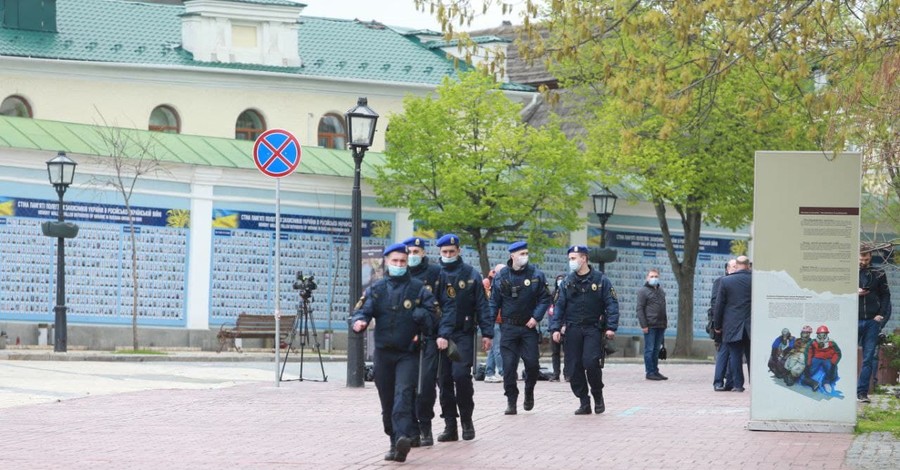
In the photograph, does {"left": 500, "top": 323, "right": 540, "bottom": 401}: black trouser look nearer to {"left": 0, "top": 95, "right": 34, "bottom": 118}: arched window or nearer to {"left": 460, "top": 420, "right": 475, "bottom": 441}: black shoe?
{"left": 460, "top": 420, "right": 475, "bottom": 441}: black shoe

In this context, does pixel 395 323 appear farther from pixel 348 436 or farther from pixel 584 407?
pixel 584 407

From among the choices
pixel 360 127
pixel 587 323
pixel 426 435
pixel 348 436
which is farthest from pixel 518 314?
pixel 360 127

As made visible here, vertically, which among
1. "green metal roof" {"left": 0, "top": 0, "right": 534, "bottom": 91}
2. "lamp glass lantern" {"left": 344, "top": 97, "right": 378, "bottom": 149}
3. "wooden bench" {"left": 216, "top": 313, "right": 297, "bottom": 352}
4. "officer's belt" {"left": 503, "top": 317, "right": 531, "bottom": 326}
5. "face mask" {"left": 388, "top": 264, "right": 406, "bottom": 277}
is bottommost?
"wooden bench" {"left": 216, "top": 313, "right": 297, "bottom": 352}

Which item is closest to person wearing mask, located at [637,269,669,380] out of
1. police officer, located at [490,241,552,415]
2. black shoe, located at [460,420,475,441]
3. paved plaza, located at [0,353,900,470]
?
paved plaza, located at [0,353,900,470]

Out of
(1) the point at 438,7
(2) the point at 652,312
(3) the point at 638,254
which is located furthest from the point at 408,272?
(3) the point at 638,254

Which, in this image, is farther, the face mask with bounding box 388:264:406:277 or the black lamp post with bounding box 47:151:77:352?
the black lamp post with bounding box 47:151:77:352

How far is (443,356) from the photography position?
52.4 feet

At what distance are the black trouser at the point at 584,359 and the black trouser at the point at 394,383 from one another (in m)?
4.67

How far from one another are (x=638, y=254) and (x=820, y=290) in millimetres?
27744

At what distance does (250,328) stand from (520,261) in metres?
18.4

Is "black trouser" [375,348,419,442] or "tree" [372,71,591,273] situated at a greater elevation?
"tree" [372,71,591,273]

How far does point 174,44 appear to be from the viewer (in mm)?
46031

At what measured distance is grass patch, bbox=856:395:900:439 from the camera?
17.5 m

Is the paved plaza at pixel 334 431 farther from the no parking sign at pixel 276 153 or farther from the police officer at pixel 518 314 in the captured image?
the no parking sign at pixel 276 153
